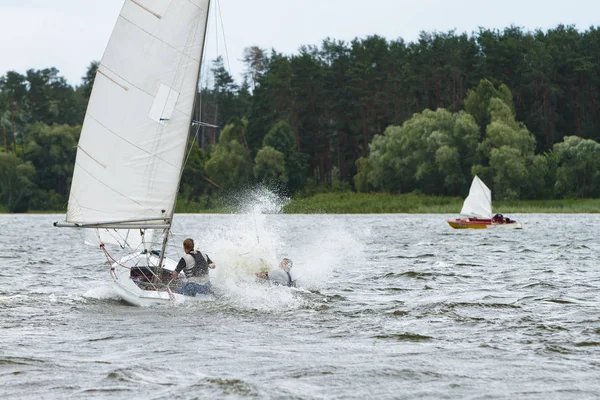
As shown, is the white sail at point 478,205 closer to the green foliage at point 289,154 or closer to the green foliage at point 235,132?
the green foliage at point 289,154

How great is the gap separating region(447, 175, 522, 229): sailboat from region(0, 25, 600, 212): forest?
95.9 feet

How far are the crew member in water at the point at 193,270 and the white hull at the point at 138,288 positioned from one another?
29cm

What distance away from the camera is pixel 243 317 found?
870 inches

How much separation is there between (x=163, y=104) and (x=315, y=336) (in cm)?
752

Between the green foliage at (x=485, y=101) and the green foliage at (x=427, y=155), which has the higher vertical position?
the green foliage at (x=485, y=101)

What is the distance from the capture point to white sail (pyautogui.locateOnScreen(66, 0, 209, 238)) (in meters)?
23.7

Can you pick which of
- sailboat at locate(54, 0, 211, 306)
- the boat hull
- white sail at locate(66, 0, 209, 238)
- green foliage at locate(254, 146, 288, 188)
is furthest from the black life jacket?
green foliage at locate(254, 146, 288, 188)

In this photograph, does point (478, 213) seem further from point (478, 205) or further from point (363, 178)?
point (363, 178)

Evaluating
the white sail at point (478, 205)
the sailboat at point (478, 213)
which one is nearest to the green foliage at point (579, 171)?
the white sail at point (478, 205)

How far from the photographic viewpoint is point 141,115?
23922mm

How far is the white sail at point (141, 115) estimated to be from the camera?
2370cm

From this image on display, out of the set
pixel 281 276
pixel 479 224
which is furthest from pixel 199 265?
pixel 479 224

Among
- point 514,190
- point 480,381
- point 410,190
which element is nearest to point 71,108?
point 410,190

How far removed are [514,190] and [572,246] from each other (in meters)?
55.5
